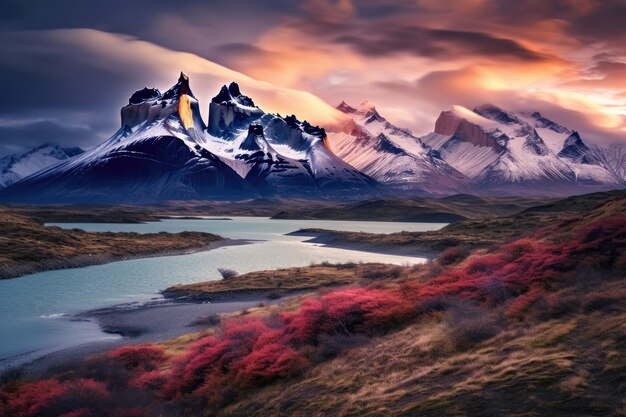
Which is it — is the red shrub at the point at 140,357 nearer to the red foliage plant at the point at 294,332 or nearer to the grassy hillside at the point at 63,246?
the red foliage plant at the point at 294,332

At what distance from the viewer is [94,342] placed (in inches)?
1393

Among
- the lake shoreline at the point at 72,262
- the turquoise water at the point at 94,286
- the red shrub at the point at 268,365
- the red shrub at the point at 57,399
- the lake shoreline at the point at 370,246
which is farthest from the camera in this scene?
the lake shoreline at the point at 370,246

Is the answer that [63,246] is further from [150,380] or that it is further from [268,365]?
[268,365]

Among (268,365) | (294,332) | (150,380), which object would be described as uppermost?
(294,332)

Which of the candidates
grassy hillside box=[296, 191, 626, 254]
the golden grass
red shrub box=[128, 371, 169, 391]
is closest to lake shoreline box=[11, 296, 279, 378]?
the golden grass

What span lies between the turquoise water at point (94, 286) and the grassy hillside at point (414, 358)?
10618mm

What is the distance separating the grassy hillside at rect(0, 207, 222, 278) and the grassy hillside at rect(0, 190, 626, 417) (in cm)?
4949

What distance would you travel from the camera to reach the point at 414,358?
829 inches

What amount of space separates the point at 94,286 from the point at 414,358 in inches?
1885

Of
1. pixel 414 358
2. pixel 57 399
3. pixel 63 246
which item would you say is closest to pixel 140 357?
pixel 57 399

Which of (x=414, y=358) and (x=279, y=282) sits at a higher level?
(x=414, y=358)

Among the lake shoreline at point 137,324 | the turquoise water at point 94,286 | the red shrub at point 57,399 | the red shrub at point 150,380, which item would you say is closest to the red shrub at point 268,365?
the red shrub at point 150,380

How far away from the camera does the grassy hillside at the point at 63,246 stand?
7250cm

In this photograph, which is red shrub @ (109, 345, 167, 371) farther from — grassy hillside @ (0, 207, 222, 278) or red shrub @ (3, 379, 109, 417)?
grassy hillside @ (0, 207, 222, 278)
